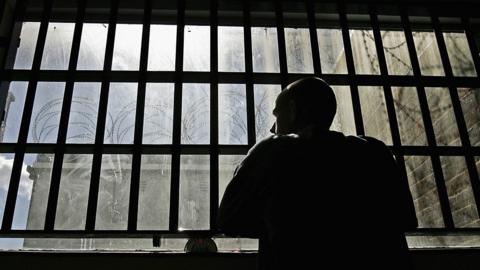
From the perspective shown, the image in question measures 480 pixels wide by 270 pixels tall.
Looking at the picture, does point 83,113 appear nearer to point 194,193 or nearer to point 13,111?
point 13,111

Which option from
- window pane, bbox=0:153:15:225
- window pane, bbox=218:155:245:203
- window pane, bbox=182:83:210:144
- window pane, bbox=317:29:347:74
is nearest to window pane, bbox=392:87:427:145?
window pane, bbox=317:29:347:74

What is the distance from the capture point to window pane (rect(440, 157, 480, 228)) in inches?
91.0

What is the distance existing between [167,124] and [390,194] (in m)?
1.40

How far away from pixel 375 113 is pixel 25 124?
1.92 meters

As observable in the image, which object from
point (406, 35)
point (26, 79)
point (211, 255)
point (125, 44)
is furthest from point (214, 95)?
point (406, 35)

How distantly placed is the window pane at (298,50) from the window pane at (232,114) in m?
0.35

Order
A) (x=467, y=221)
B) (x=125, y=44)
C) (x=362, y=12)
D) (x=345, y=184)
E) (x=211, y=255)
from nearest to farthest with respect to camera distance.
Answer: (x=345, y=184), (x=211, y=255), (x=467, y=221), (x=125, y=44), (x=362, y=12)

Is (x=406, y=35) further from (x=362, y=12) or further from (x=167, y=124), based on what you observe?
(x=167, y=124)

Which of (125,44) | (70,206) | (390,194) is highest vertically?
(125,44)

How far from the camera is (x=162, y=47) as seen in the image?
8.35 ft

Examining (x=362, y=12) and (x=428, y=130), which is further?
(x=362, y=12)

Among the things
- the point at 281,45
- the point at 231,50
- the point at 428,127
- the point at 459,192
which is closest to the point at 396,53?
the point at 428,127

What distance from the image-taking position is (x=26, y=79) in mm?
2420

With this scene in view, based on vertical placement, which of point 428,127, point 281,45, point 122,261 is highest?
point 281,45
